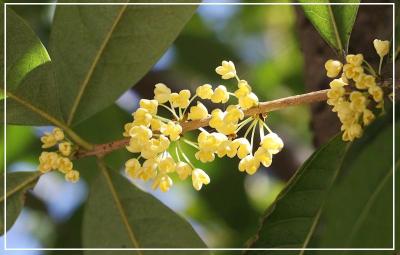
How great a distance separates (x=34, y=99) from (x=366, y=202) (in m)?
0.79

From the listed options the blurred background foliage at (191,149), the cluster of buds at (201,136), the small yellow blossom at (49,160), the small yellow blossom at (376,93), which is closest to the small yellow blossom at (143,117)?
the cluster of buds at (201,136)

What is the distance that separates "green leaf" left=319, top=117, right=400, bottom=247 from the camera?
1171 millimetres

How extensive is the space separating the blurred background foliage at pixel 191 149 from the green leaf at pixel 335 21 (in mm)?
1084

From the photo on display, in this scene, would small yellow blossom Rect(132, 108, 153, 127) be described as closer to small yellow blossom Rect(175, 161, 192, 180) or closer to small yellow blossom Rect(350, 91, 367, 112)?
small yellow blossom Rect(175, 161, 192, 180)

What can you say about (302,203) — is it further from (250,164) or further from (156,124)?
(156,124)

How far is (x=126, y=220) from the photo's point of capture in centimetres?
179

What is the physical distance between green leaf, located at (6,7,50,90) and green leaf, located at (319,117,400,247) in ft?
Result: 2.41

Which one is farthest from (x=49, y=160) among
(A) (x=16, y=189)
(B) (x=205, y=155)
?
(B) (x=205, y=155)

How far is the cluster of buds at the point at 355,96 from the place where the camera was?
1.38 metres

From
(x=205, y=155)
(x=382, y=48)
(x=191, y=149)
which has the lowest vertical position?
(x=191, y=149)

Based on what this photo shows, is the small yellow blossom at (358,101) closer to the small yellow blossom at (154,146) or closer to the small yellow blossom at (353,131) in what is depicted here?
the small yellow blossom at (353,131)

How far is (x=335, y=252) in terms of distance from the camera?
1188 mm

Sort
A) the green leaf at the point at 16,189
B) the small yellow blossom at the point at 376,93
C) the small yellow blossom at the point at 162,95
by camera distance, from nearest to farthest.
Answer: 1. the small yellow blossom at the point at 376,93
2. the small yellow blossom at the point at 162,95
3. the green leaf at the point at 16,189

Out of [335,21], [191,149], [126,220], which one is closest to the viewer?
[335,21]
